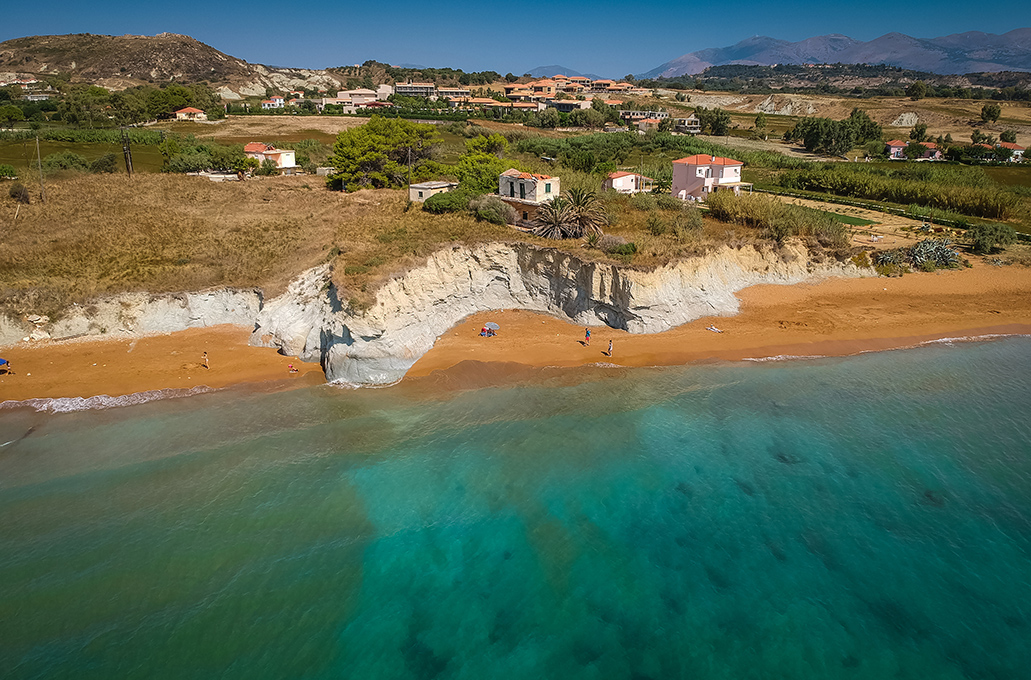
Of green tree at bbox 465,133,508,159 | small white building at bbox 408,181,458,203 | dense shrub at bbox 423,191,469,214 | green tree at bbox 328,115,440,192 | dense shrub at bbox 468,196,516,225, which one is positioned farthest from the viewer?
green tree at bbox 465,133,508,159

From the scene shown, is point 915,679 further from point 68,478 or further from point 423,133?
point 423,133

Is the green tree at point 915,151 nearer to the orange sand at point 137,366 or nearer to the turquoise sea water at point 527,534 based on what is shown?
the turquoise sea water at point 527,534

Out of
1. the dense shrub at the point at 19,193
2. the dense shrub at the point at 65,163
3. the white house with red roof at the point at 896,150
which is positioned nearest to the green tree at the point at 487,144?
the dense shrub at the point at 19,193

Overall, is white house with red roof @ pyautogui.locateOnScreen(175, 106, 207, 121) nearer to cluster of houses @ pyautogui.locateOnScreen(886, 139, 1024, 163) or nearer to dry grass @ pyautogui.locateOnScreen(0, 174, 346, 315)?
dry grass @ pyautogui.locateOnScreen(0, 174, 346, 315)

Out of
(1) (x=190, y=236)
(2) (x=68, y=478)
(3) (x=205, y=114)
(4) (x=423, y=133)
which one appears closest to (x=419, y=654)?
(2) (x=68, y=478)

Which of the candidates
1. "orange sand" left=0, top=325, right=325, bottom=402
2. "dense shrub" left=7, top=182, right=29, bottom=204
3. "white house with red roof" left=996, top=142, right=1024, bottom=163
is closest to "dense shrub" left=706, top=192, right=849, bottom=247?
"orange sand" left=0, top=325, right=325, bottom=402

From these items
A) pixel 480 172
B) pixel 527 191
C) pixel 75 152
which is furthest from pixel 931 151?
pixel 75 152
